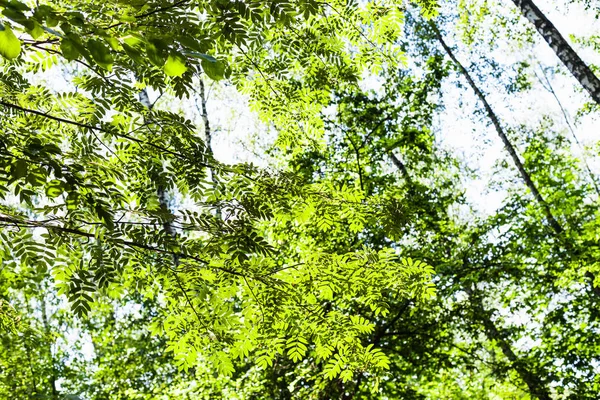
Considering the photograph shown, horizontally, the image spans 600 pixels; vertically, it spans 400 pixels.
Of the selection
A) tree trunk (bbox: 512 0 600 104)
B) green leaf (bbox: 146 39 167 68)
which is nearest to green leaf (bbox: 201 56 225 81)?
green leaf (bbox: 146 39 167 68)

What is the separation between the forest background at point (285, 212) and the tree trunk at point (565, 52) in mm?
21

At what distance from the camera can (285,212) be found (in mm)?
3545

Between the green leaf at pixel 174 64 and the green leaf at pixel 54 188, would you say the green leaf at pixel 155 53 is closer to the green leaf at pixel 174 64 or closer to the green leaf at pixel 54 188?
the green leaf at pixel 174 64

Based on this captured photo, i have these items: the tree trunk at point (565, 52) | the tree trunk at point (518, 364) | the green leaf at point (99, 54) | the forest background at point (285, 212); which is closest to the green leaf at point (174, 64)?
the forest background at point (285, 212)

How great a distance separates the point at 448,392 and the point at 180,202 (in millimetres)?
10462

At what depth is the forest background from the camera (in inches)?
106

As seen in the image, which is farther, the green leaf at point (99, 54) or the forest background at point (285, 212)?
the forest background at point (285, 212)

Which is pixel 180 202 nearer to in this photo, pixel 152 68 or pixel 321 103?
pixel 321 103

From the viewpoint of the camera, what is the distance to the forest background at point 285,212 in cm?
269

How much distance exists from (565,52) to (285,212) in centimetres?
581

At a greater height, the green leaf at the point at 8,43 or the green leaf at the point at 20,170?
the green leaf at the point at 20,170

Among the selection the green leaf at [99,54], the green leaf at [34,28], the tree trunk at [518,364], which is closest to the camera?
the green leaf at [34,28]

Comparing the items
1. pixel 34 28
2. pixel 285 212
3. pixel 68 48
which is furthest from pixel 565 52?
pixel 34 28

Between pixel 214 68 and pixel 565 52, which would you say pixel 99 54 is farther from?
pixel 565 52
